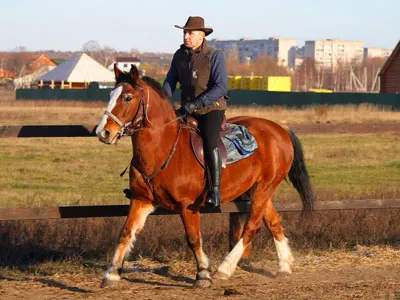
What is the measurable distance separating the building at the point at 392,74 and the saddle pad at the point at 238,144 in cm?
5050

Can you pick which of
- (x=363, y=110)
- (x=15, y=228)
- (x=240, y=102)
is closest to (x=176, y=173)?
(x=15, y=228)

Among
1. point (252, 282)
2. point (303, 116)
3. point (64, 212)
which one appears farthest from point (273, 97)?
point (252, 282)

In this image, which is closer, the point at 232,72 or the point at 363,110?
the point at 363,110

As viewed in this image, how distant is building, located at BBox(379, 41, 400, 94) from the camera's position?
57812mm

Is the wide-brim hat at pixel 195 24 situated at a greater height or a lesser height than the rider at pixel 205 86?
greater

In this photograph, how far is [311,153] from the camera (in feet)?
87.0

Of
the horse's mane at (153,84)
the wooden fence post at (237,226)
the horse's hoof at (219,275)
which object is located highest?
the horse's mane at (153,84)

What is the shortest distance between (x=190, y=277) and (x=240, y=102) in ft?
180

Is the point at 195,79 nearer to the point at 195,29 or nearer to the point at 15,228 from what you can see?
the point at 195,29

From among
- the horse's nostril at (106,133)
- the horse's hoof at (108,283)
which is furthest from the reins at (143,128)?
the horse's hoof at (108,283)

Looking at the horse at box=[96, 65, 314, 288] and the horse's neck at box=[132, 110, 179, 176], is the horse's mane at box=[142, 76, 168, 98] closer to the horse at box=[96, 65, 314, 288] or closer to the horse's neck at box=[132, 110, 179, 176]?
the horse at box=[96, 65, 314, 288]

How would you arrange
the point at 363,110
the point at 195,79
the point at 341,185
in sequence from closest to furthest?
the point at 195,79, the point at 341,185, the point at 363,110

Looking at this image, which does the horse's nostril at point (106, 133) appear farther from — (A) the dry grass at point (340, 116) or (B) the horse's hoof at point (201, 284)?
(A) the dry grass at point (340, 116)

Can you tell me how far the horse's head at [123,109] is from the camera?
7359 mm
